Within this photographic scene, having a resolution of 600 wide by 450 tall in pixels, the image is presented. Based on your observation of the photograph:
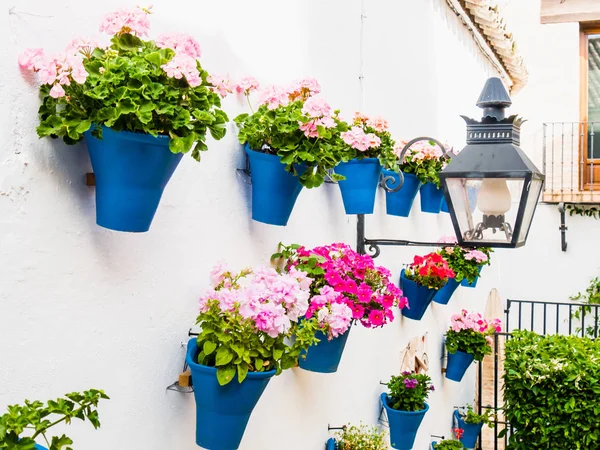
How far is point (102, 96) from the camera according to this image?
1.31 metres

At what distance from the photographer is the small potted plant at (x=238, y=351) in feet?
5.51

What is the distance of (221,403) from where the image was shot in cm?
172

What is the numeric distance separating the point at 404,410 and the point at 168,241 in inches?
96.5

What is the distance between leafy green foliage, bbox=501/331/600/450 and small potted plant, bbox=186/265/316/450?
10.9 feet

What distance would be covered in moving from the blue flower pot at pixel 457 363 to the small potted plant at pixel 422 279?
1480mm

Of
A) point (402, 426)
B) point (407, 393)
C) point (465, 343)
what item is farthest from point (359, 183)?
point (465, 343)

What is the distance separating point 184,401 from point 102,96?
1018 millimetres

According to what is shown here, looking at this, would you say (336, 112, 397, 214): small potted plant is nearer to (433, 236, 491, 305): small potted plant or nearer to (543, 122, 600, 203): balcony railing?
(433, 236, 491, 305): small potted plant

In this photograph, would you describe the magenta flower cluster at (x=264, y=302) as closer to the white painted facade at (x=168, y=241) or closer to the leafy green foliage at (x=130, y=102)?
the white painted facade at (x=168, y=241)

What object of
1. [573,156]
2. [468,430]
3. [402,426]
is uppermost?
[573,156]

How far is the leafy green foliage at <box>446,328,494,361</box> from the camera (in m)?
5.41

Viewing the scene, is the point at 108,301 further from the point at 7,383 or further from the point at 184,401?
the point at 184,401

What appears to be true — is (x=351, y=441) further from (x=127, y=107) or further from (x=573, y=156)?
(x=573, y=156)

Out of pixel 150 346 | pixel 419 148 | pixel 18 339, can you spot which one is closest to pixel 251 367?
pixel 150 346
